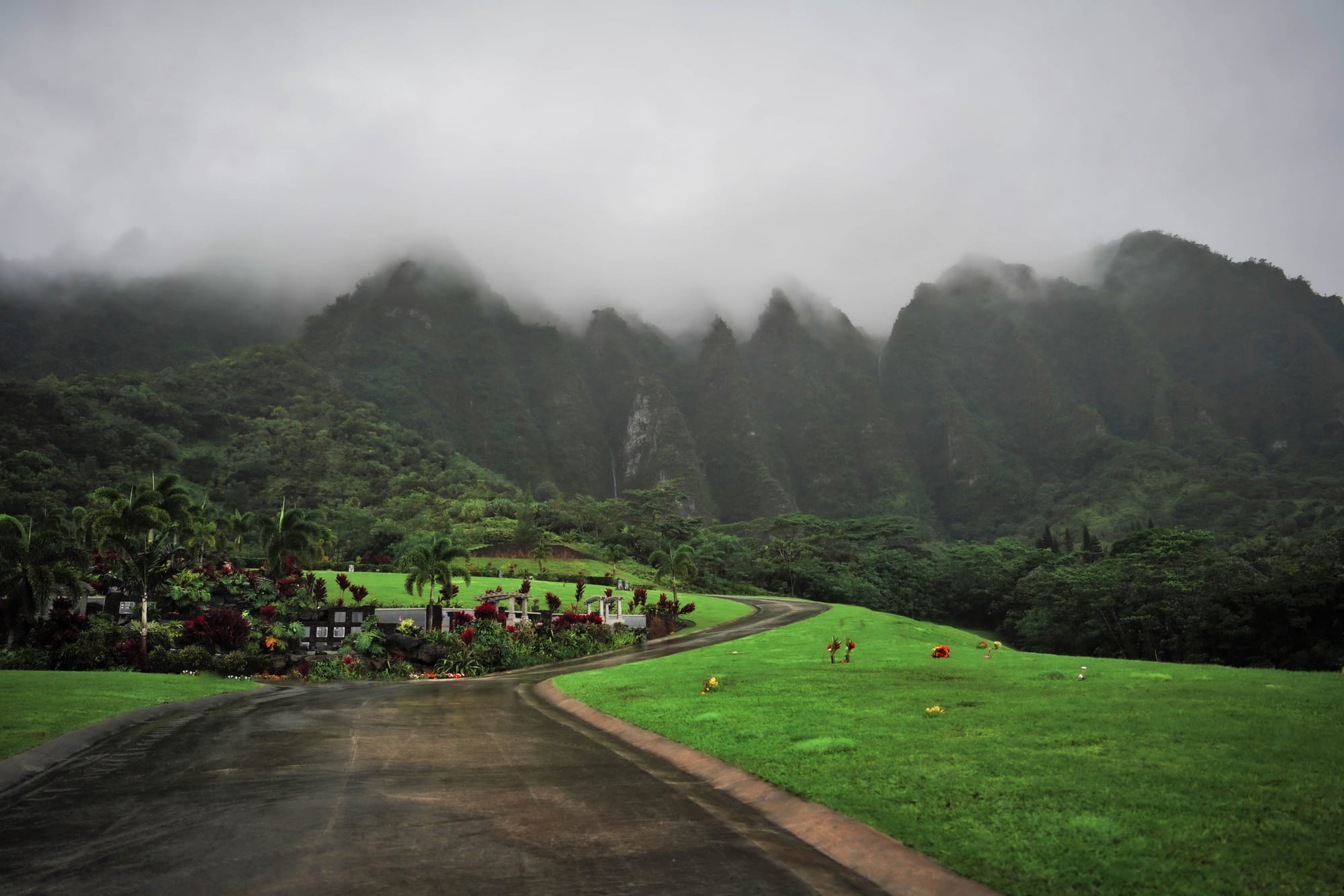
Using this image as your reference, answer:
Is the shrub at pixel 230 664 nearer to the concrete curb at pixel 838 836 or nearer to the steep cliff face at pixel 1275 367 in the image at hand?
the concrete curb at pixel 838 836

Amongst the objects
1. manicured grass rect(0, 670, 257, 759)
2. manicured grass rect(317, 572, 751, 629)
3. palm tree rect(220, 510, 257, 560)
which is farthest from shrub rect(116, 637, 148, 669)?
palm tree rect(220, 510, 257, 560)

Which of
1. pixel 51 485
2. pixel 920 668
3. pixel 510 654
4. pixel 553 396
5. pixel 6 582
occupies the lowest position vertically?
pixel 510 654

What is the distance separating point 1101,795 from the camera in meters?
6.66

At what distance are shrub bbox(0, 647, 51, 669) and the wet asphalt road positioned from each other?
14595 millimetres

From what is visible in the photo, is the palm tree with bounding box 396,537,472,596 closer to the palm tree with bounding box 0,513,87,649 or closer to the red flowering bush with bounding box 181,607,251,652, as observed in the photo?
the red flowering bush with bounding box 181,607,251,652

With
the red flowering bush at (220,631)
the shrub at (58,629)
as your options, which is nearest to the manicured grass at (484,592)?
the red flowering bush at (220,631)

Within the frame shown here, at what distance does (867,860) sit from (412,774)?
5.68 metres

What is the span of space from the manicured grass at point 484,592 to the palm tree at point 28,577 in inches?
645

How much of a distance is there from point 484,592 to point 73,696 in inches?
1323

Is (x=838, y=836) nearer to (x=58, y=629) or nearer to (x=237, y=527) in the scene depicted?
(x=58, y=629)

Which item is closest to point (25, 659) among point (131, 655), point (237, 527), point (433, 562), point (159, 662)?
point (131, 655)

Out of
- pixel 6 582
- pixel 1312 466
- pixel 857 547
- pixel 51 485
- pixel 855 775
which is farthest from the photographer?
pixel 1312 466

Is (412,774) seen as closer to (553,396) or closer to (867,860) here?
(867,860)

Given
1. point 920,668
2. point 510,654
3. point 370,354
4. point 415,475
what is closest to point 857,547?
point 415,475
